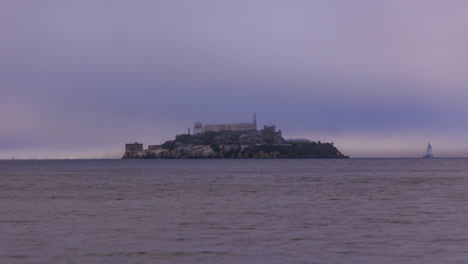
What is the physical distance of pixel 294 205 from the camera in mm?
39062

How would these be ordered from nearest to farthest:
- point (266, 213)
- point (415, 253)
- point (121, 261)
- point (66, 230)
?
1. point (121, 261)
2. point (415, 253)
3. point (66, 230)
4. point (266, 213)

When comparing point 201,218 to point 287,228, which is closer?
point 287,228

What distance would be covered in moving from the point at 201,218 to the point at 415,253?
14.0 meters

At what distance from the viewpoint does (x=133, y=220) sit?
30.8 meters

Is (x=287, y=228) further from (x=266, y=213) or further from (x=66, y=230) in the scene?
(x=66, y=230)

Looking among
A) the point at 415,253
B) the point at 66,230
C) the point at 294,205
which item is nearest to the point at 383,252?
the point at 415,253

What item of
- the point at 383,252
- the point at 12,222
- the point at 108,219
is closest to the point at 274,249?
the point at 383,252

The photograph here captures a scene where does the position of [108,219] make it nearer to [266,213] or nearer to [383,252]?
[266,213]

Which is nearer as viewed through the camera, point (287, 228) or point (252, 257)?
point (252, 257)

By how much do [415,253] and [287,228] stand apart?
7.59 meters

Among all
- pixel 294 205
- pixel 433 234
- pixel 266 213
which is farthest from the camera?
pixel 294 205

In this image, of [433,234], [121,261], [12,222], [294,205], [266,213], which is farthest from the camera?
[294,205]

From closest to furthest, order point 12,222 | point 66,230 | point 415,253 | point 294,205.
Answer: point 415,253 → point 66,230 → point 12,222 → point 294,205

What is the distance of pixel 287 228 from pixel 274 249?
5900 mm
